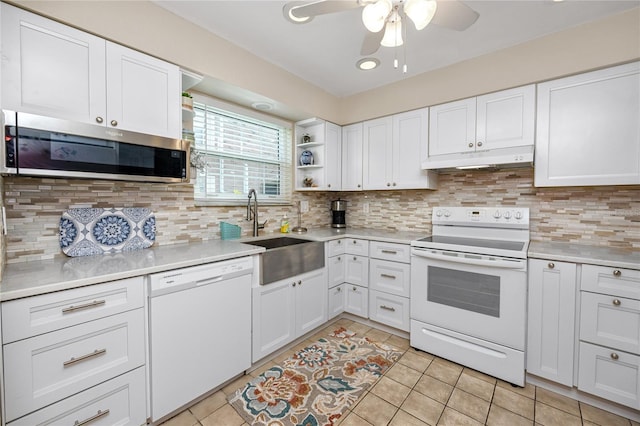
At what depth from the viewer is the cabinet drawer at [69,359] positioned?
111 cm

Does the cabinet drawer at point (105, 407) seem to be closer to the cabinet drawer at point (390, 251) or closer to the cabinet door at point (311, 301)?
the cabinet door at point (311, 301)

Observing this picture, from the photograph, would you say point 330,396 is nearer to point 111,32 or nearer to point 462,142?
point 462,142

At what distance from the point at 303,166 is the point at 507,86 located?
202cm

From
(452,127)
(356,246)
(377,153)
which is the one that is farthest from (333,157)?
(452,127)

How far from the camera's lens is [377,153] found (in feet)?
10.1

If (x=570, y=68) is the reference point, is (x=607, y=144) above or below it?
below

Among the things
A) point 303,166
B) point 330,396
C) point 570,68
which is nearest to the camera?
point 330,396

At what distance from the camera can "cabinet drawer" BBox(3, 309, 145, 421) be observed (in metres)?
1.11

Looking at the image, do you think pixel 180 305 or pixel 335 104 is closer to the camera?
pixel 180 305

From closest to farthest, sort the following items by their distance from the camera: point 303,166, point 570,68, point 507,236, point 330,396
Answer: point 330,396, point 570,68, point 507,236, point 303,166

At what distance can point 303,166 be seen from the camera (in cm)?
317

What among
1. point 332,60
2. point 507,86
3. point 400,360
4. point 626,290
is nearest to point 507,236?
point 626,290

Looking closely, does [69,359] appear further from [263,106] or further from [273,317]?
[263,106]

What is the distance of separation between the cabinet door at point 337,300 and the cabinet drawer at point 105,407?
166 centimetres
